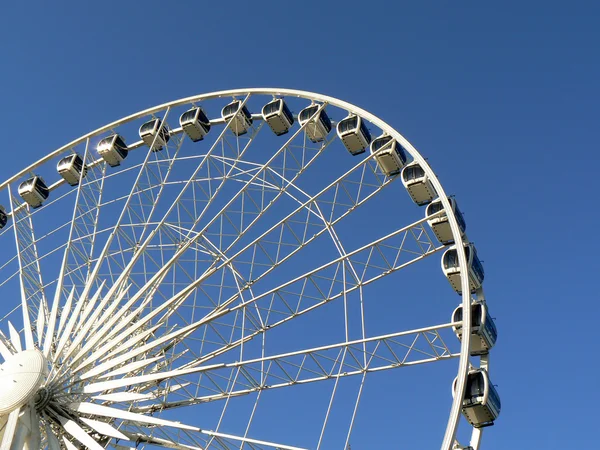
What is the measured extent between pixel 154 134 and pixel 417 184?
34.2 feet

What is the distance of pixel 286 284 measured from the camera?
2469cm

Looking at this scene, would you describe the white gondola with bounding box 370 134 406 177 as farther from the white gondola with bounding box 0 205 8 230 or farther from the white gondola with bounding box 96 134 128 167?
the white gondola with bounding box 0 205 8 230

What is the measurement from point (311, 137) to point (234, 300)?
623 centimetres

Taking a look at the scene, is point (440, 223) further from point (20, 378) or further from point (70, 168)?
point (70, 168)

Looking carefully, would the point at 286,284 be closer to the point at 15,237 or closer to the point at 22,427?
the point at 22,427

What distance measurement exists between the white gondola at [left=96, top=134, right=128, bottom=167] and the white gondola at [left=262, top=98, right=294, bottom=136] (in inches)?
232

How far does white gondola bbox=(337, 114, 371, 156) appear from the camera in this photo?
91.8 ft

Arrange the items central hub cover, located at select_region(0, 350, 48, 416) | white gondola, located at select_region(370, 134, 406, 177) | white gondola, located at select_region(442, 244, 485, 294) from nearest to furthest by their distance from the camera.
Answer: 1. central hub cover, located at select_region(0, 350, 48, 416)
2. white gondola, located at select_region(442, 244, 485, 294)
3. white gondola, located at select_region(370, 134, 406, 177)

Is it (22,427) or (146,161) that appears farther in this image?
(146,161)

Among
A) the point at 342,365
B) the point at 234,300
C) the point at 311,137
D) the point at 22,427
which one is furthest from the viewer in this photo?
the point at 311,137

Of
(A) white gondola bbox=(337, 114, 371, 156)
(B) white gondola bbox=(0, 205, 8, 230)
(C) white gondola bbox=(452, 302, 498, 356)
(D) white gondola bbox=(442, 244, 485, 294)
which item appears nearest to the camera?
(C) white gondola bbox=(452, 302, 498, 356)

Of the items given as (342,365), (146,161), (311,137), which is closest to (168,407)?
(342,365)

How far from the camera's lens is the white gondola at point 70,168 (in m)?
32.3

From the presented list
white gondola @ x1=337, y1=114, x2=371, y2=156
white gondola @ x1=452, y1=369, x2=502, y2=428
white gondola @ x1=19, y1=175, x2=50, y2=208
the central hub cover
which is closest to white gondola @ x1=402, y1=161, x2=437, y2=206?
white gondola @ x1=337, y1=114, x2=371, y2=156
